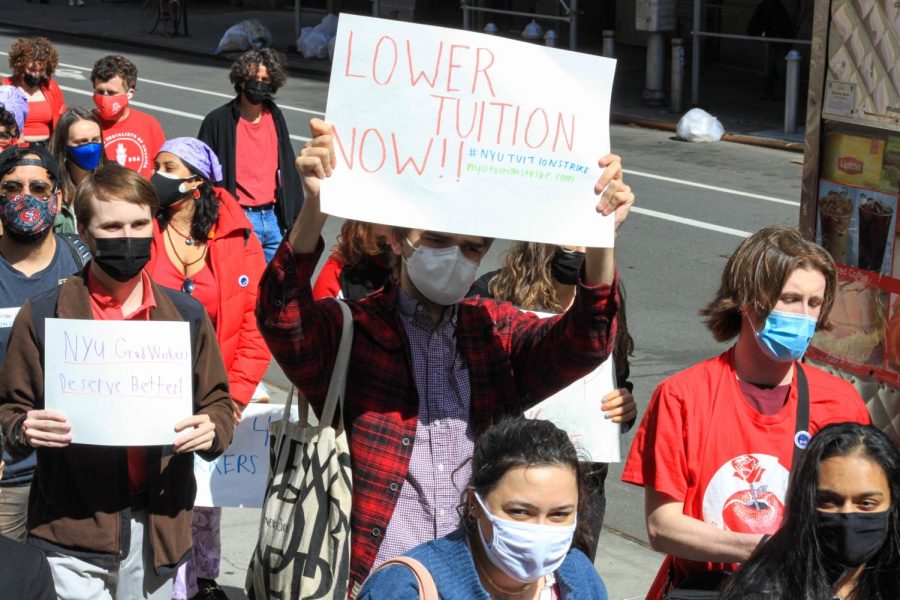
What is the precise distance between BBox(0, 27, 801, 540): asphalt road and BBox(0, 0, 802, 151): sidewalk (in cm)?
89

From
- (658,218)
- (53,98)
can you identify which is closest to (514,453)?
(53,98)

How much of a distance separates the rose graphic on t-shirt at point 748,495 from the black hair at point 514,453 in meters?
0.65

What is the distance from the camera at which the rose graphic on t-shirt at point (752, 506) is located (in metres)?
3.53

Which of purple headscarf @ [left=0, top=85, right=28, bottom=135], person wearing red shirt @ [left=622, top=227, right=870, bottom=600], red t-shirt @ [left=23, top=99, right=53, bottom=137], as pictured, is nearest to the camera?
person wearing red shirt @ [left=622, top=227, right=870, bottom=600]

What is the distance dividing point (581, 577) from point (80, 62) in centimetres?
2444

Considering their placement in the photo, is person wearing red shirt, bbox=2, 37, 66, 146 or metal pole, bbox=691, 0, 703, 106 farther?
metal pole, bbox=691, 0, 703, 106

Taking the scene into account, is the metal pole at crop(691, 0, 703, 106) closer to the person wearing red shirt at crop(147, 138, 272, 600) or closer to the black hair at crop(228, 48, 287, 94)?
the black hair at crop(228, 48, 287, 94)

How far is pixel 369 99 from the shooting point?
319 cm

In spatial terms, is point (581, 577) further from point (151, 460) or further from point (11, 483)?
point (11, 483)

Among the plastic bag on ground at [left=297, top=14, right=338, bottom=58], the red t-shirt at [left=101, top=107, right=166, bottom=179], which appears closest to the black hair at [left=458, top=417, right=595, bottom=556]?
the red t-shirt at [left=101, top=107, right=166, bottom=179]

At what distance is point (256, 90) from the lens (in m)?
8.65

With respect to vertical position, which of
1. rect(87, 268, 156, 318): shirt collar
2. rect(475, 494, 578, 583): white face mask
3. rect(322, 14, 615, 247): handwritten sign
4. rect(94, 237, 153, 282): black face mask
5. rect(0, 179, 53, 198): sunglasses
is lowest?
rect(475, 494, 578, 583): white face mask

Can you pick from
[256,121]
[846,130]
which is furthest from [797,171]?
[846,130]

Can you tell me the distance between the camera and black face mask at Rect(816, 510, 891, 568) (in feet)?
10.2
